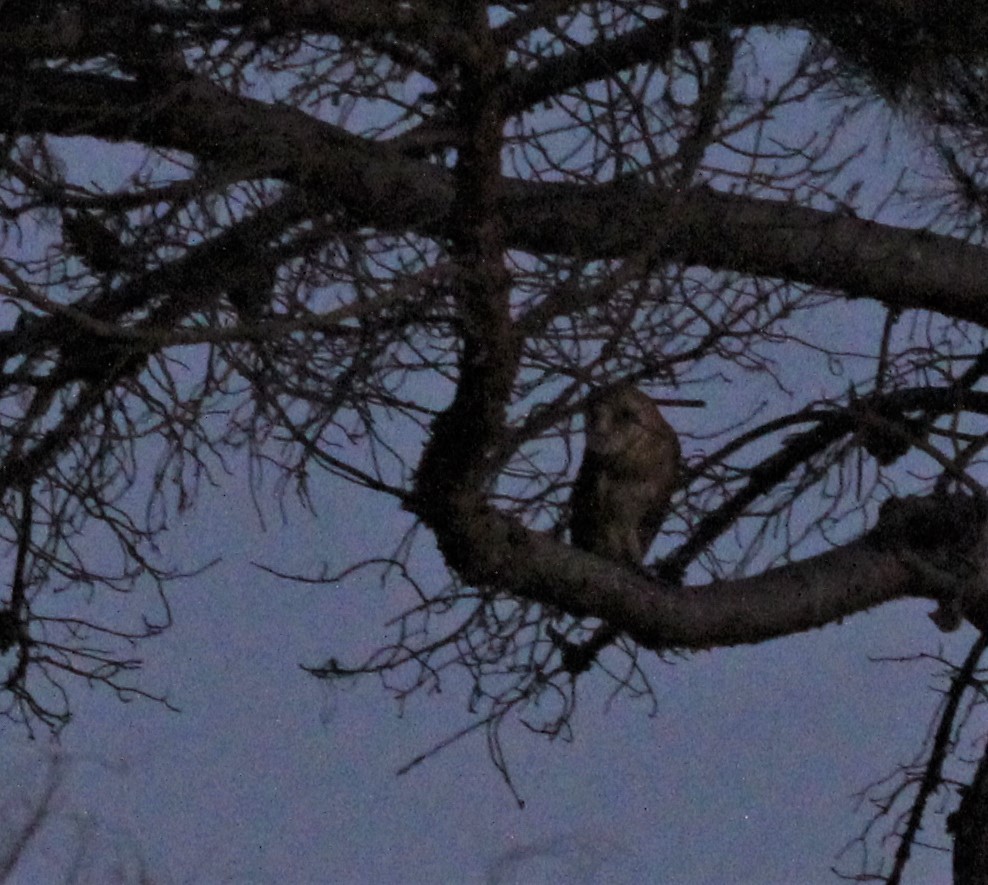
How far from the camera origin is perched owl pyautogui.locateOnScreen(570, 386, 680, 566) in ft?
12.1

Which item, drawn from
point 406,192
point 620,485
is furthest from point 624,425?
point 406,192

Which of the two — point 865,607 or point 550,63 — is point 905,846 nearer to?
point 865,607

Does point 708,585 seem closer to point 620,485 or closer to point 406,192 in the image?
point 620,485

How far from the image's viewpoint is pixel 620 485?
375 centimetres

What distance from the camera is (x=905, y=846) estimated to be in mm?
3910

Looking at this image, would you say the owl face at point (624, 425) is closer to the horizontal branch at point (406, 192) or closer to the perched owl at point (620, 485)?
the perched owl at point (620, 485)

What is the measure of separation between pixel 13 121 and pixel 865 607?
2199 mm

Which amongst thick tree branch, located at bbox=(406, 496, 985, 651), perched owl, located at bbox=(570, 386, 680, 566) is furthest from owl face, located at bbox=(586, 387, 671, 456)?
thick tree branch, located at bbox=(406, 496, 985, 651)

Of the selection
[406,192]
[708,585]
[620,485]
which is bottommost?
[708,585]

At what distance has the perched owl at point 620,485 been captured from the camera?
3.68 meters

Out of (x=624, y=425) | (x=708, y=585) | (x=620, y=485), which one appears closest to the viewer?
(x=708, y=585)

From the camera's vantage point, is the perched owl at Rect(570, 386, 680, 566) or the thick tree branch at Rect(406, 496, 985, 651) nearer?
the thick tree branch at Rect(406, 496, 985, 651)

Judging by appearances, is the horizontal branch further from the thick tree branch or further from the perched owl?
the thick tree branch

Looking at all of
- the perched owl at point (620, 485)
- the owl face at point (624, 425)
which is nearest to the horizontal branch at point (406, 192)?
the owl face at point (624, 425)
